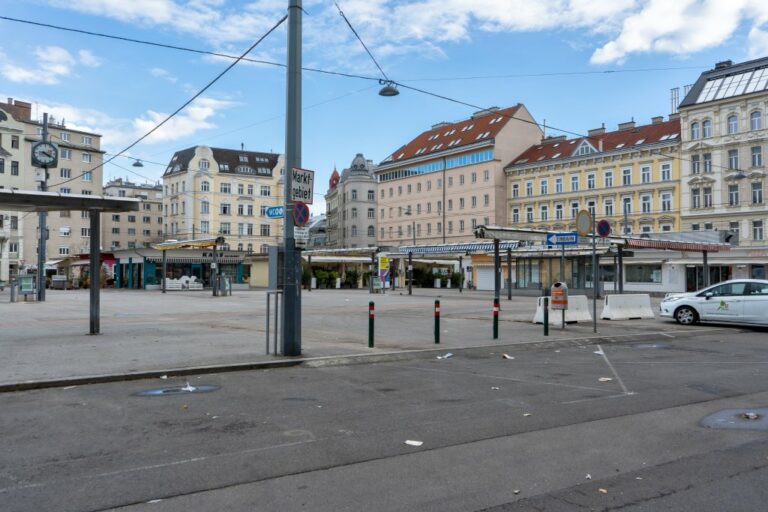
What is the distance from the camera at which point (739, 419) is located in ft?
22.5

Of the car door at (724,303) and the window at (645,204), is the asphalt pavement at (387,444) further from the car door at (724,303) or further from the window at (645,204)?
the window at (645,204)

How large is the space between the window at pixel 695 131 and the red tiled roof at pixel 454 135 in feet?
69.1

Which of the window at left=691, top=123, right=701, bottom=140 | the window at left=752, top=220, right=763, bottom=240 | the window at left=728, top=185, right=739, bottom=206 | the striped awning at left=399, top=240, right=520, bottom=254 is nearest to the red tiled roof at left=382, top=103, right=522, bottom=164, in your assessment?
the window at left=691, top=123, right=701, bottom=140

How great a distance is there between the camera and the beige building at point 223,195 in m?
93.3

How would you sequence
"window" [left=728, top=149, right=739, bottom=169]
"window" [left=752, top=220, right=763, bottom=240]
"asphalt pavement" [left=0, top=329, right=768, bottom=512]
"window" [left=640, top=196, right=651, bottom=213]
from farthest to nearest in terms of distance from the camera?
"window" [left=640, top=196, right=651, bottom=213] < "window" [left=728, top=149, right=739, bottom=169] < "window" [left=752, top=220, right=763, bottom=240] < "asphalt pavement" [left=0, top=329, right=768, bottom=512]

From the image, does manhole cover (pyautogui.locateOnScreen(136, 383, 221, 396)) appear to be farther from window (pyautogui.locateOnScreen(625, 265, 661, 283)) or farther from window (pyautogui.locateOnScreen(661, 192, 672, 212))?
window (pyautogui.locateOnScreen(661, 192, 672, 212))

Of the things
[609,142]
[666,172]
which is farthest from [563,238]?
[609,142]

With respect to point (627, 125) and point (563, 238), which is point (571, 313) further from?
point (627, 125)

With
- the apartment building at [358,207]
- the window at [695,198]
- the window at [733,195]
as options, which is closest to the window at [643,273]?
the window at [733,195]

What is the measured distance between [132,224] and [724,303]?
335 feet

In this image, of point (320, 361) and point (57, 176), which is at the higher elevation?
point (57, 176)

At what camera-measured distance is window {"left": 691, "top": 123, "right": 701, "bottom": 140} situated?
190ft

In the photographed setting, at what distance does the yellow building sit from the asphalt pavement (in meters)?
51.0

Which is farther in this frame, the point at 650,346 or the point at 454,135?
the point at 454,135
